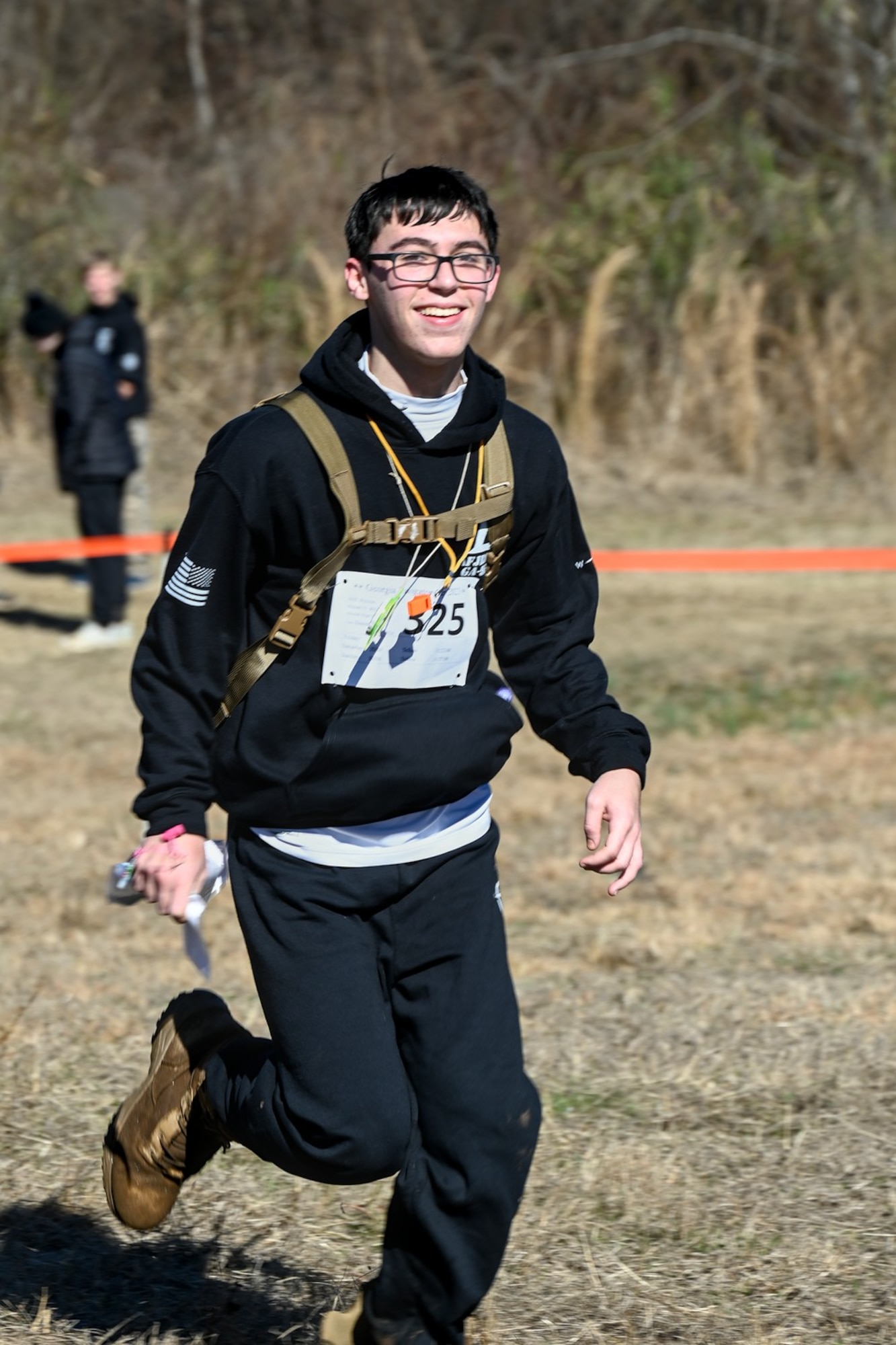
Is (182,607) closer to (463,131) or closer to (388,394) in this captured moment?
(388,394)

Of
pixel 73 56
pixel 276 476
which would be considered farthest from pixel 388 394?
pixel 73 56

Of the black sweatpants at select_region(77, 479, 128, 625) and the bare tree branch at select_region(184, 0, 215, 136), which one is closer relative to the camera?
the black sweatpants at select_region(77, 479, 128, 625)

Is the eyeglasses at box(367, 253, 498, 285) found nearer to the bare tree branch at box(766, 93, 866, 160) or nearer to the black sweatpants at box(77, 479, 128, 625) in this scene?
the black sweatpants at box(77, 479, 128, 625)

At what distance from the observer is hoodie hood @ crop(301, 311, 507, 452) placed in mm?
2838

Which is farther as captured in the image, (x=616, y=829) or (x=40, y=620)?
(x=40, y=620)

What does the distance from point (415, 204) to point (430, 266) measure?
113mm

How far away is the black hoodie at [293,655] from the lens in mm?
2811

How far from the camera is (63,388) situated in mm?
10742

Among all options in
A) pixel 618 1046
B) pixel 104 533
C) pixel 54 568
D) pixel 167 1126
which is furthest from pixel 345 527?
pixel 54 568

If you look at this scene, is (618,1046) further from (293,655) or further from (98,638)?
(98,638)

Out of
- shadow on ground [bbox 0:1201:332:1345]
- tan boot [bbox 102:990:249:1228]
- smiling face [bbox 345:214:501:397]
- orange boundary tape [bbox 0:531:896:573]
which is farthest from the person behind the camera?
orange boundary tape [bbox 0:531:896:573]

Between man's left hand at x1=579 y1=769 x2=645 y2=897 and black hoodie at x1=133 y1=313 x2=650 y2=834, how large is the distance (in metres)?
0.07

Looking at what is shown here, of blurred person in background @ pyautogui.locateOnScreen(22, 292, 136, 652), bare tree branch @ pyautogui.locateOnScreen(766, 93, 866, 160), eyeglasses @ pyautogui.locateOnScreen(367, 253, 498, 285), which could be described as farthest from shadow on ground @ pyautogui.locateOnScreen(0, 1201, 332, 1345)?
bare tree branch @ pyautogui.locateOnScreen(766, 93, 866, 160)

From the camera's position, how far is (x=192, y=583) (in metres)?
2.83
